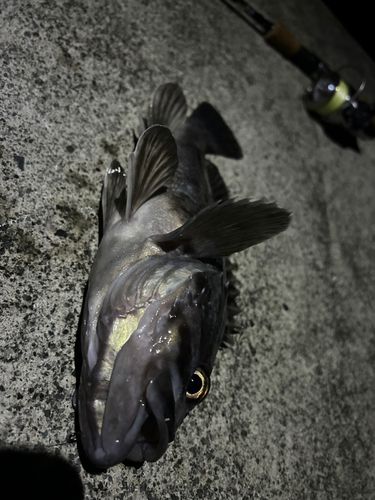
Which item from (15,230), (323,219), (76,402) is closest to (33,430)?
(76,402)

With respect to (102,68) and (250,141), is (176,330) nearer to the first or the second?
(102,68)

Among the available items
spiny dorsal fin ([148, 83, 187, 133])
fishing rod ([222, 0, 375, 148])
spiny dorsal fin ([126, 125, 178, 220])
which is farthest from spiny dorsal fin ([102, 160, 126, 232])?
fishing rod ([222, 0, 375, 148])

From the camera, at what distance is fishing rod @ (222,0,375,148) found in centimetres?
340

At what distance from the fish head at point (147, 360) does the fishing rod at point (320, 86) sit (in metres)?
2.80

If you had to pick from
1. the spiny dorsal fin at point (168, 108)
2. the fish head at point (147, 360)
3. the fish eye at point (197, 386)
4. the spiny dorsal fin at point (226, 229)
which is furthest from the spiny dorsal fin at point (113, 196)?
the fish eye at point (197, 386)

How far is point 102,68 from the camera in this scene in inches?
89.5

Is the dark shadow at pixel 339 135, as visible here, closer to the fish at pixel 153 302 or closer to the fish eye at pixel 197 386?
the fish at pixel 153 302

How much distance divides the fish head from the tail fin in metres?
1.23

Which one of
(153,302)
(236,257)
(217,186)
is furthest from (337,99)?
(153,302)

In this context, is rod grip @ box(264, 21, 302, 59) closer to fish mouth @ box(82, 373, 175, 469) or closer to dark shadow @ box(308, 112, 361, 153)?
dark shadow @ box(308, 112, 361, 153)

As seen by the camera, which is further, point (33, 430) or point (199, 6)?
point (199, 6)

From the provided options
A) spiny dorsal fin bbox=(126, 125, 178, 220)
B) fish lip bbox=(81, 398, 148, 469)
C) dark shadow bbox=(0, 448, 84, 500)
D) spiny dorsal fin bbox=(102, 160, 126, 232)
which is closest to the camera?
fish lip bbox=(81, 398, 148, 469)

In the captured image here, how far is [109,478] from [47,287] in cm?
87

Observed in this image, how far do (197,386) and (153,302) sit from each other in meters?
0.37
